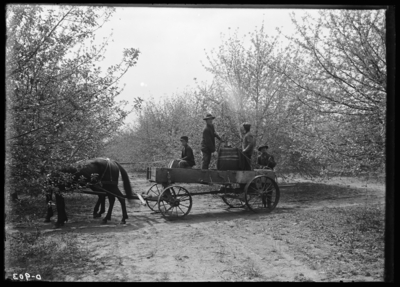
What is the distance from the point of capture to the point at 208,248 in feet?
18.4

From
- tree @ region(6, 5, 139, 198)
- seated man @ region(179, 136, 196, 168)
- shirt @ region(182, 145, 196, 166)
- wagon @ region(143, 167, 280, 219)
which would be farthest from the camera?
shirt @ region(182, 145, 196, 166)

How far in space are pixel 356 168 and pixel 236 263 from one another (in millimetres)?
2997

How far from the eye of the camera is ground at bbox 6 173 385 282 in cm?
433

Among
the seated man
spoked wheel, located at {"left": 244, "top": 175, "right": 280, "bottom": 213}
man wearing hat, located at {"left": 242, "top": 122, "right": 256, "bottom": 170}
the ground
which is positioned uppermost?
man wearing hat, located at {"left": 242, "top": 122, "right": 256, "bottom": 170}

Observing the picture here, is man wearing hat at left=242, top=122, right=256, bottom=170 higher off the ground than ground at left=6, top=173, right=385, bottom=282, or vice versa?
man wearing hat at left=242, top=122, right=256, bottom=170

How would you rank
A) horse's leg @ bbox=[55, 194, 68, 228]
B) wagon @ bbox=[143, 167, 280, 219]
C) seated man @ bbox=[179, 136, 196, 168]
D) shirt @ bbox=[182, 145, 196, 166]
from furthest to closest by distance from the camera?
shirt @ bbox=[182, 145, 196, 166]
seated man @ bbox=[179, 136, 196, 168]
wagon @ bbox=[143, 167, 280, 219]
horse's leg @ bbox=[55, 194, 68, 228]

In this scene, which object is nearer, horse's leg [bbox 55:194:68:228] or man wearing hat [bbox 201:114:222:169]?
horse's leg [bbox 55:194:68:228]

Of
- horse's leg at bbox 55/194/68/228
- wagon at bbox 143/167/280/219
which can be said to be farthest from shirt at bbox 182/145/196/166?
horse's leg at bbox 55/194/68/228

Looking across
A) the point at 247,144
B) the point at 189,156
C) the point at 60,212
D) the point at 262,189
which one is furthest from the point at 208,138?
the point at 60,212

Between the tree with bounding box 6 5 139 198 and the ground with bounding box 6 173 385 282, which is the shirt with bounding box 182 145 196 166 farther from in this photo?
the tree with bounding box 6 5 139 198

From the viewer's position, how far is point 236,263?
15.7 ft

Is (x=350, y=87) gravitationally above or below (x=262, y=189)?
above

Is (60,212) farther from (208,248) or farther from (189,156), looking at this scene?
(208,248)

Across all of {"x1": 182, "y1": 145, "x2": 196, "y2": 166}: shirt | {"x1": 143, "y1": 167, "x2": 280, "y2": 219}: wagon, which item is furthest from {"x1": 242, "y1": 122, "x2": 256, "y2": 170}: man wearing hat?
{"x1": 182, "y1": 145, "x2": 196, "y2": 166}: shirt
